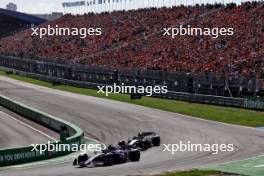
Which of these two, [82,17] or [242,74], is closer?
[242,74]

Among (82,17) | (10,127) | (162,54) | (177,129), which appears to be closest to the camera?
(177,129)

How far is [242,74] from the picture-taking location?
46.1m

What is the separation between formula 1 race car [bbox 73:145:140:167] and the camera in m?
24.4

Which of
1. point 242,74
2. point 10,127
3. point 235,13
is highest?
point 235,13

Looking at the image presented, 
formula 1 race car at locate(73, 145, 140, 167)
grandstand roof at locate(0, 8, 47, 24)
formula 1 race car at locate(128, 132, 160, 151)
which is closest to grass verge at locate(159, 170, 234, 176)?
formula 1 race car at locate(73, 145, 140, 167)

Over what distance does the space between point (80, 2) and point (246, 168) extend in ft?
305

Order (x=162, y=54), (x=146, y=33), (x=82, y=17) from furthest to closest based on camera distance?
(x=82, y=17)
(x=146, y=33)
(x=162, y=54)

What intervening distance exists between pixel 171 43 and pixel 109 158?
131 feet

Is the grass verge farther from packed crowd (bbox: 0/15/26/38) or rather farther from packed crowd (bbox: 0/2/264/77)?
packed crowd (bbox: 0/15/26/38)

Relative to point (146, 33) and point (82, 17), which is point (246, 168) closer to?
point (146, 33)

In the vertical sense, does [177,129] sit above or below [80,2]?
below

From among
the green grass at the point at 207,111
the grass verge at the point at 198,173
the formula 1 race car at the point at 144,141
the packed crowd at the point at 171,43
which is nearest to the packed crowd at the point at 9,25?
the packed crowd at the point at 171,43

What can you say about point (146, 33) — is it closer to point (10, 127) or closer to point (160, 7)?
point (160, 7)

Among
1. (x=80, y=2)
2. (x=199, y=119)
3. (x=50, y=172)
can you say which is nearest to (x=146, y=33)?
(x=199, y=119)
